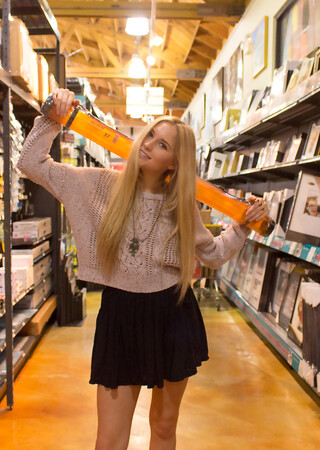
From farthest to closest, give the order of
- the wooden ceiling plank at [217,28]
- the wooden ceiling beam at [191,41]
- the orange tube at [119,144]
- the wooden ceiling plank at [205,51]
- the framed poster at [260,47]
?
the wooden ceiling plank at [205,51] → the wooden ceiling beam at [191,41] → the wooden ceiling plank at [217,28] → the framed poster at [260,47] → the orange tube at [119,144]

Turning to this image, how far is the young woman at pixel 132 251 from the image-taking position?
1.38 m

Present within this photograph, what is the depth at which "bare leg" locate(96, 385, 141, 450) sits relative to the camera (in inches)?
54.1

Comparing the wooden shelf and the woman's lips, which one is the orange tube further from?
the wooden shelf

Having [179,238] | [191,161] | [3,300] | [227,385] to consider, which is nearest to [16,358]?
Result: [3,300]

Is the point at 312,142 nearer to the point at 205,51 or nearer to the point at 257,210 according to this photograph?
the point at 257,210

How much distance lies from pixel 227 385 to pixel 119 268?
188 cm

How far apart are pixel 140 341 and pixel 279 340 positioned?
82.0 inches

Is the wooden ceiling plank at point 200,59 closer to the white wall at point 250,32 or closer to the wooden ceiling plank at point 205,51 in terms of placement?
the wooden ceiling plank at point 205,51

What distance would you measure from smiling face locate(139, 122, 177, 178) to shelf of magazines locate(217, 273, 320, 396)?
174cm

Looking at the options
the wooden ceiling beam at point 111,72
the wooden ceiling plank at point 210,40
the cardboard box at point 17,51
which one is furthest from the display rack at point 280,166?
the wooden ceiling beam at point 111,72

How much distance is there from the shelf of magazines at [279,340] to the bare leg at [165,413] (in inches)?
48.6

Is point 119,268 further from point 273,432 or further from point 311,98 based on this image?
point 311,98

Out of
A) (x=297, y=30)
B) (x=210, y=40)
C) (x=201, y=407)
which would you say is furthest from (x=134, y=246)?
(x=210, y=40)

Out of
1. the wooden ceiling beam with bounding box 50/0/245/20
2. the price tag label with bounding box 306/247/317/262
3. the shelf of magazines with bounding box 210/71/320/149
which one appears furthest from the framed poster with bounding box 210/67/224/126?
the price tag label with bounding box 306/247/317/262
